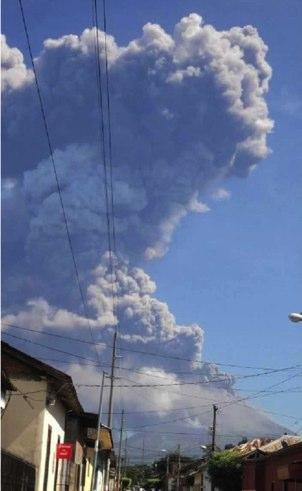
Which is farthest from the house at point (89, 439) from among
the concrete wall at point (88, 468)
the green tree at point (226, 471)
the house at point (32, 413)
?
the green tree at point (226, 471)

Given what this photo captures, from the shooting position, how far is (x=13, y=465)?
21453 millimetres

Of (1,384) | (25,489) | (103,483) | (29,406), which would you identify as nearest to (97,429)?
(29,406)

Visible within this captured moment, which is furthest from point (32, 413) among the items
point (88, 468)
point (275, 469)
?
point (88, 468)

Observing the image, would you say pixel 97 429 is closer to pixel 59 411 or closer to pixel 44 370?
pixel 59 411

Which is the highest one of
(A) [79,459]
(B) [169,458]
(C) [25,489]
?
(B) [169,458]

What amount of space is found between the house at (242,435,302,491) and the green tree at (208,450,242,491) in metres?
6.67

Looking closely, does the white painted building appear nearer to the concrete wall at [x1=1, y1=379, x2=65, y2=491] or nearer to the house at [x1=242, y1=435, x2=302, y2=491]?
the concrete wall at [x1=1, y1=379, x2=65, y2=491]

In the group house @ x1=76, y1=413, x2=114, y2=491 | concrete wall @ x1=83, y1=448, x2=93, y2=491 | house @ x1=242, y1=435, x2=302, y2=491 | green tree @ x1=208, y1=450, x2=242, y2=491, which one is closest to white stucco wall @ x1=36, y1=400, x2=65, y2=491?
house @ x1=76, y1=413, x2=114, y2=491

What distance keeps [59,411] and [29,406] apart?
5.10 m

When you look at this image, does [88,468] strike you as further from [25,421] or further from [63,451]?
[25,421]

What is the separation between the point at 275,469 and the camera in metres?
43.5

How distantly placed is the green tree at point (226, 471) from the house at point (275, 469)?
667 centimetres

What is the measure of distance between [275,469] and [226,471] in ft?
61.8

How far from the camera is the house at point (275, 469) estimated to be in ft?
127
